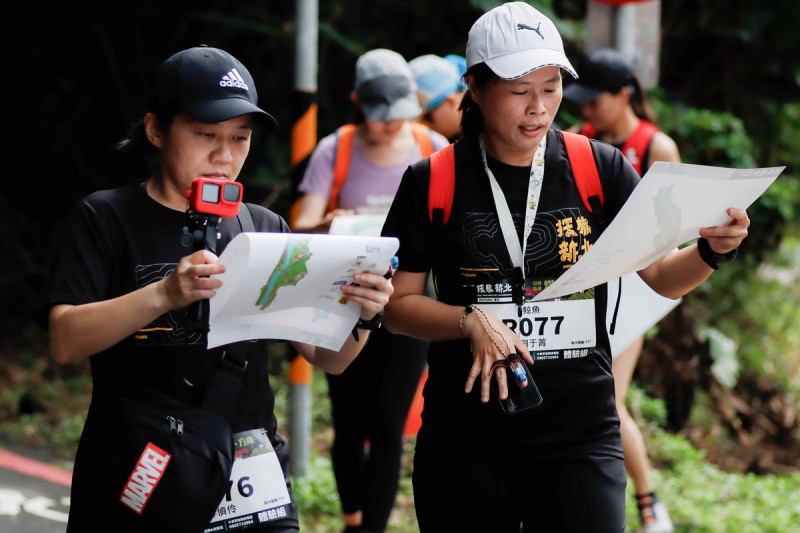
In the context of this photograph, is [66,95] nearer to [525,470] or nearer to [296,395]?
[296,395]

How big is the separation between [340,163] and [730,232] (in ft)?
8.49

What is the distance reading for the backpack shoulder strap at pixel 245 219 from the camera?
264cm

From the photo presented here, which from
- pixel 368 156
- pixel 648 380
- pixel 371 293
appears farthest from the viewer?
pixel 648 380

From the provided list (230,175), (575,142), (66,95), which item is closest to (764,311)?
(66,95)

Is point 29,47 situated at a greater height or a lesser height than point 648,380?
greater

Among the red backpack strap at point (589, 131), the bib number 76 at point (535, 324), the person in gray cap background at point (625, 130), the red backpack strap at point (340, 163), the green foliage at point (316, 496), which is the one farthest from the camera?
the green foliage at point (316, 496)

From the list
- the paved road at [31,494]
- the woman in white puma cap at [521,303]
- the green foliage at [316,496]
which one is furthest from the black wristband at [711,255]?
the paved road at [31,494]

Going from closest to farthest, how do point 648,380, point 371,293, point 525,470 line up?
1. point 371,293
2. point 525,470
3. point 648,380

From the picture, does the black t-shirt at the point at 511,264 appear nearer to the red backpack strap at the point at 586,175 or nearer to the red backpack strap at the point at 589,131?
the red backpack strap at the point at 586,175

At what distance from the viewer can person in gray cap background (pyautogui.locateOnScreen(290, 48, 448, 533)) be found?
4727 mm

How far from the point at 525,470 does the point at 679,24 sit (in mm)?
7938

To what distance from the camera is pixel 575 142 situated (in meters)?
2.90

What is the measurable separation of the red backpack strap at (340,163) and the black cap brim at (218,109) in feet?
7.82

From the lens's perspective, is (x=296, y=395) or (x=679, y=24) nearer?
(x=296, y=395)
